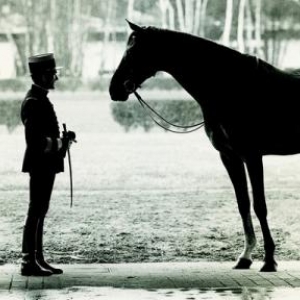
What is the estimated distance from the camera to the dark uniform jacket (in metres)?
5.59

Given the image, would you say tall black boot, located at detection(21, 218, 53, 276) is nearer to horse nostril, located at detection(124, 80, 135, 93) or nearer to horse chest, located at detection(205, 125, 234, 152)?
horse nostril, located at detection(124, 80, 135, 93)

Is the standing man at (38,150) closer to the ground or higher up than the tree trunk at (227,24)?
closer to the ground

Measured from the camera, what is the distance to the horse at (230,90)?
575 cm

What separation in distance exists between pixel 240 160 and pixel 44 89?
131cm

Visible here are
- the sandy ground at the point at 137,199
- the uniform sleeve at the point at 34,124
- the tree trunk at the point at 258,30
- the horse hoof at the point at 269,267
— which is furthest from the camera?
the tree trunk at the point at 258,30

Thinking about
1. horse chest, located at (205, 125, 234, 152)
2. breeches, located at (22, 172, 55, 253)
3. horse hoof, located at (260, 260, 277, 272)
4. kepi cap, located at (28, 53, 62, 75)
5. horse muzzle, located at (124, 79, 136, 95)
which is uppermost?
kepi cap, located at (28, 53, 62, 75)

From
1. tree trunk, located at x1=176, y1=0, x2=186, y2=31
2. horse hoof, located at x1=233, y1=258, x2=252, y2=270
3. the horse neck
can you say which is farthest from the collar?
tree trunk, located at x1=176, y1=0, x2=186, y2=31

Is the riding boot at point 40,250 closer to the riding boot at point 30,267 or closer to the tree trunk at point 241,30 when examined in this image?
the riding boot at point 30,267

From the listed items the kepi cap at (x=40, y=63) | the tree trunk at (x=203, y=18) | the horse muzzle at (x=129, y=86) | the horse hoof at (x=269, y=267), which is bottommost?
the horse hoof at (x=269, y=267)

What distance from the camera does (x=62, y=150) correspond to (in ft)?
18.8

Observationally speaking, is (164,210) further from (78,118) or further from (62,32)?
(62,32)

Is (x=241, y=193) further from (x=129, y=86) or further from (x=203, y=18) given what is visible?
(x=203, y=18)

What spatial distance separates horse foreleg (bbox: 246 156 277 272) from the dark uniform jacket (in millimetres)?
1173

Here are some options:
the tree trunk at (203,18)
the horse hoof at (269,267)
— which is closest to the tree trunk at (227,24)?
the tree trunk at (203,18)
